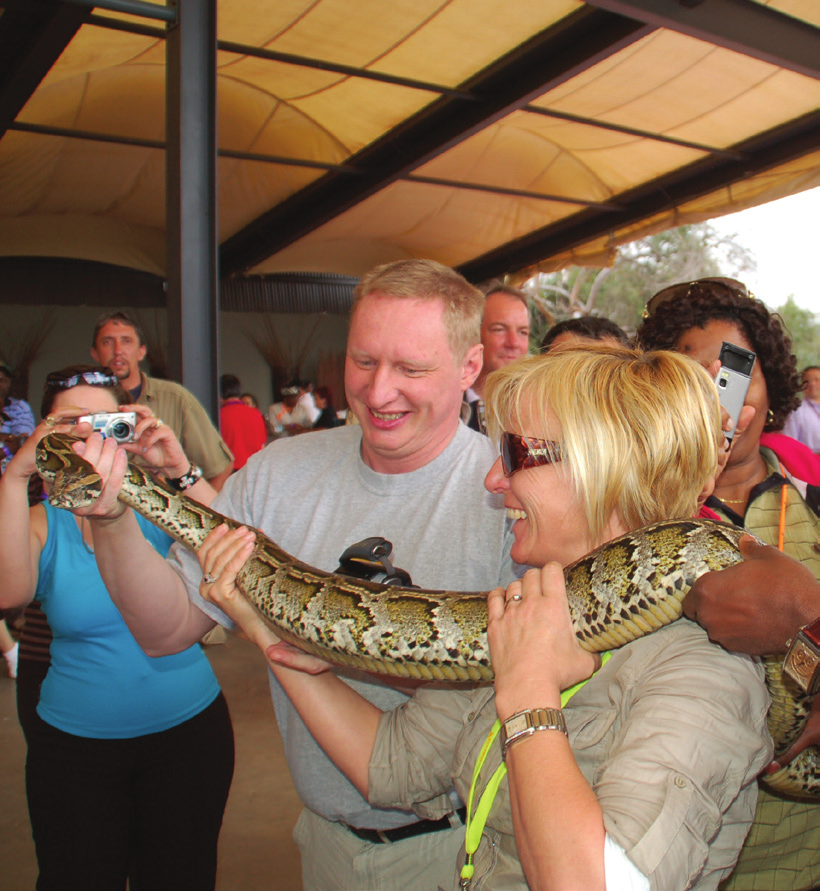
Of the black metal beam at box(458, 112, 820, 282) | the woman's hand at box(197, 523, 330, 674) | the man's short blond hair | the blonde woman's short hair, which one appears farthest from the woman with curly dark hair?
the black metal beam at box(458, 112, 820, 282)

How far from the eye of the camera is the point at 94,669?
8.71ft

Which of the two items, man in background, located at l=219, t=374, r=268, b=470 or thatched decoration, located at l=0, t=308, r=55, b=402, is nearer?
man in background, located at l=219, t=374, r=268, b=470

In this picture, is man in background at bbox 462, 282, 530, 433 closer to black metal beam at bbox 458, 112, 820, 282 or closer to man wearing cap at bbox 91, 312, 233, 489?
man wearing cap at bbox 91, 312, 233, 489

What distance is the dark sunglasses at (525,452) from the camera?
1.56 metres

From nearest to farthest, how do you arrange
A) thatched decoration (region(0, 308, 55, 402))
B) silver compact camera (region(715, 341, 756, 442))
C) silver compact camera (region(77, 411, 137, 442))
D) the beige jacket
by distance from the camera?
the beige jacket
silver compact camera (region(715, 341, 756, 442))
silver compact camera (region(77, 411, 137, 442))
thatched decoration (region(0, 308, 55, 402))

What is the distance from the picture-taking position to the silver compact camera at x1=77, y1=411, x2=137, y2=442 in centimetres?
245

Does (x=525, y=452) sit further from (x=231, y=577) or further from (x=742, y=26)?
(x=742, y=26)

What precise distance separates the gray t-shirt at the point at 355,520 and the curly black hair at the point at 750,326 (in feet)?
2.76

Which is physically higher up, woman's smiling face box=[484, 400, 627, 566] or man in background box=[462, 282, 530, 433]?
man in background box=[462, 282, 530, 433]

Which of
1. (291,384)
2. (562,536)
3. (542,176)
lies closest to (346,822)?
(562,536)

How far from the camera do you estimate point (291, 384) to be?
15398mm

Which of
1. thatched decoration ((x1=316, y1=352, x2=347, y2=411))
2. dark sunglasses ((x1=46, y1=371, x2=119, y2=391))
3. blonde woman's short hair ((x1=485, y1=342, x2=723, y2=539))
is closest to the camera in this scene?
blonde woman's short hair ((x1=485, y1=342, x2=723, y2=539))

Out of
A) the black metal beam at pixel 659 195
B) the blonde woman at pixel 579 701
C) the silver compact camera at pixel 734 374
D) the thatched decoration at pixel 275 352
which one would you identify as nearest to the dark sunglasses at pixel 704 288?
the silver compact camera at pixel 734 374

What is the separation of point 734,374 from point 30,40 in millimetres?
6305
